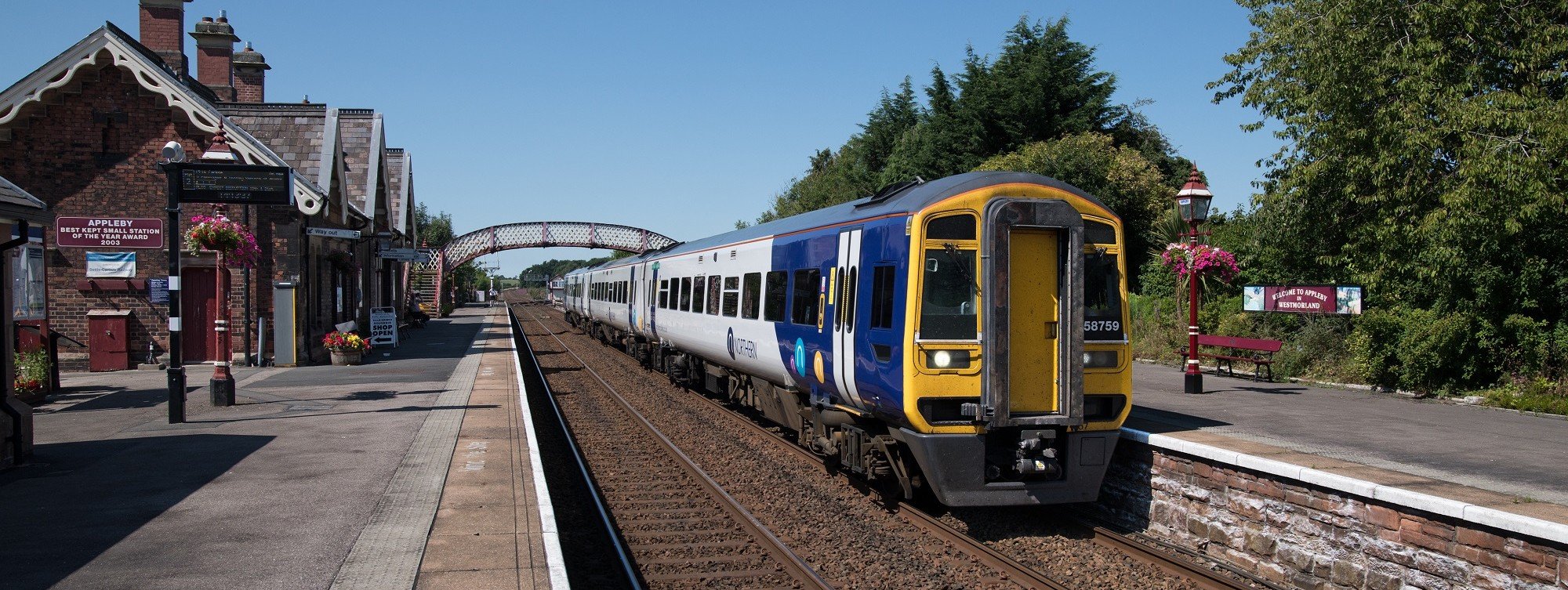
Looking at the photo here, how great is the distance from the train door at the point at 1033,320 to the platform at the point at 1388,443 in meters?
1.36

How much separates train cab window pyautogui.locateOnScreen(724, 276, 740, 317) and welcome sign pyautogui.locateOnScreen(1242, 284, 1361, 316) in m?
10.5

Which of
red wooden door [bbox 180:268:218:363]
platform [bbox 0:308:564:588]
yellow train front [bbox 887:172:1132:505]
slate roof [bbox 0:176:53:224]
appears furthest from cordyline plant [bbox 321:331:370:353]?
yellow train front [bbox 887:172:1132:505]

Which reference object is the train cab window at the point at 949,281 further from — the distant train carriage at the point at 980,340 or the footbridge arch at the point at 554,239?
the footbridge arch at the point at 554,239

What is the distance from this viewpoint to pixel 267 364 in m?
20.1

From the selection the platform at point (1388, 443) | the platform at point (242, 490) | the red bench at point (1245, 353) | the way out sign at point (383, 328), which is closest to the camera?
the platform at point (242, 490)

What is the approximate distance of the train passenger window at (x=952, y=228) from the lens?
782 cm

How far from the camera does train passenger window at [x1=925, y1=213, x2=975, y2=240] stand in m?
7.82

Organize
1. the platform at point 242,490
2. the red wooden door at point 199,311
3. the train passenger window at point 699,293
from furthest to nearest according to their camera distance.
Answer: the red wooden door at point 199,311
the train passenger window at point 699,293
the platform at point 242,490

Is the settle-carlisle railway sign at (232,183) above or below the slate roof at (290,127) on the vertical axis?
below

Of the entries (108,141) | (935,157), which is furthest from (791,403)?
(935,157)

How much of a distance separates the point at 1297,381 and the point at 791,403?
35.4 feet

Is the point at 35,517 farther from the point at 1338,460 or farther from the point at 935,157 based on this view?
the point at 935,157

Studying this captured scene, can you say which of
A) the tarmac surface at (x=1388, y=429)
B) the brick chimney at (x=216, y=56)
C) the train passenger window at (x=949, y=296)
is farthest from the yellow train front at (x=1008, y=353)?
the brick chimney at (x=216, y=56)

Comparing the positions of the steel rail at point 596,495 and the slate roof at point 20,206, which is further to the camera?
the slate roof at point 20,206
